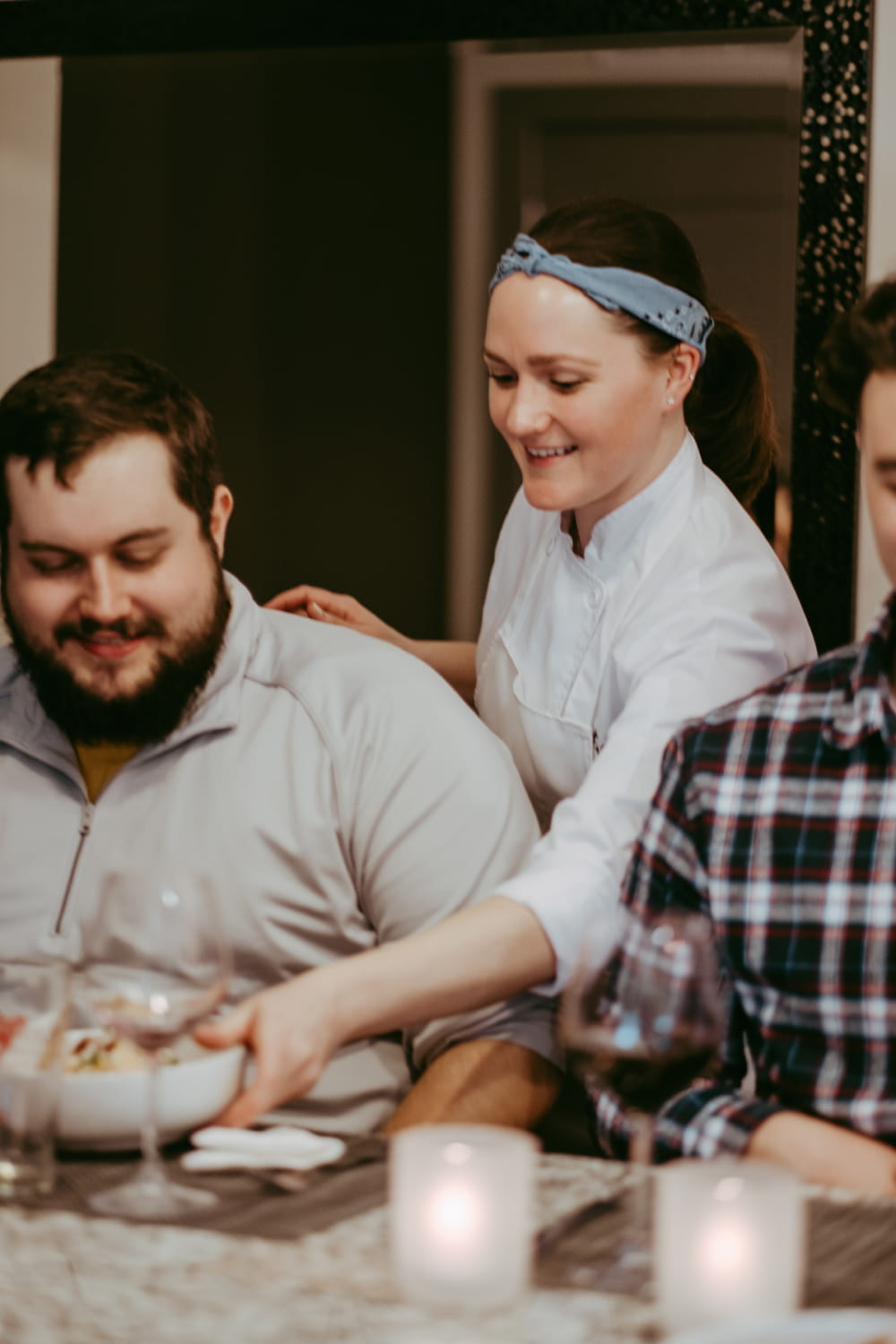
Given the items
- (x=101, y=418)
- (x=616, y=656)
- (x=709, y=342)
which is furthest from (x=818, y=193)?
(x=101, y=418)

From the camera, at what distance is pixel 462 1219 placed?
2.82 feet

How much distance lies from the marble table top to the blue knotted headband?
1.13 m

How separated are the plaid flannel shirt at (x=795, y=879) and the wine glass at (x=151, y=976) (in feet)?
1.53

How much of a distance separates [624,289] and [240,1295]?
1.29 metres

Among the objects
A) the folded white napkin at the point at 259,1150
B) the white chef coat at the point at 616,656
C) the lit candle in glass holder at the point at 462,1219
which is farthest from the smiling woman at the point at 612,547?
the lit candle in glass holder at the point at 462,1219

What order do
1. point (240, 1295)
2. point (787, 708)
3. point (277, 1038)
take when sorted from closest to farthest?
1. point (240, 1295)
2. point (277, 1038)
3. point (787, 708)

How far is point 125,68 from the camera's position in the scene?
2518mm

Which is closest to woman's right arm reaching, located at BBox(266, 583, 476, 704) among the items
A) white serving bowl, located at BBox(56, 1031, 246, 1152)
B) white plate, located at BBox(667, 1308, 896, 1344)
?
white serving bowl, located at BBox(56, 1031, 246, 1152)

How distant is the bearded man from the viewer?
1.73 meters

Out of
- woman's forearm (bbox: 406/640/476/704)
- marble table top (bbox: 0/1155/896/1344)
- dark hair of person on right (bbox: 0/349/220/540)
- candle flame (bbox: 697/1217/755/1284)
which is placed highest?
dark hair of person on right (bbox: 0/349/220/540)

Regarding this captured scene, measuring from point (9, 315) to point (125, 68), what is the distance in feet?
1.43

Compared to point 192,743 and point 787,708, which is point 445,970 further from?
point 192,743

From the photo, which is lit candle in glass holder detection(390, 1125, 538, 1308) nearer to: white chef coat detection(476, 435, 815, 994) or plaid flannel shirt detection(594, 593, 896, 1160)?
plaid flannel shirt detection(594, 593, 896, 1160)

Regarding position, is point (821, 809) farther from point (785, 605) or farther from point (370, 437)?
point (370, 437)
